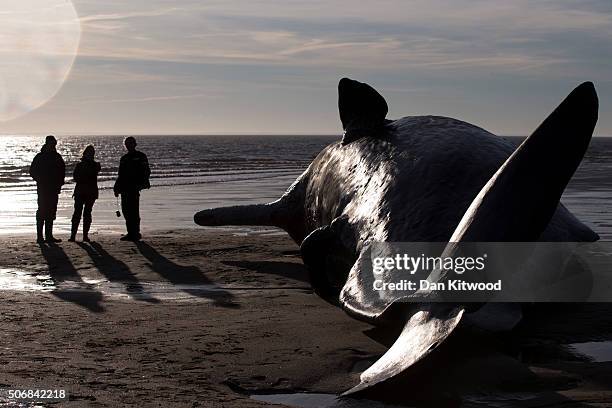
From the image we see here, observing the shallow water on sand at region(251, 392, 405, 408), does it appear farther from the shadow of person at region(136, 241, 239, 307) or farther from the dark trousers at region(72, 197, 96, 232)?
the dark trousers at region(72, 197, 96, 232)

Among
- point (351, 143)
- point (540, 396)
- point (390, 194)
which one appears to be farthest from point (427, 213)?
point (351, 143)

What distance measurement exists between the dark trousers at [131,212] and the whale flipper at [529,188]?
1002 cm

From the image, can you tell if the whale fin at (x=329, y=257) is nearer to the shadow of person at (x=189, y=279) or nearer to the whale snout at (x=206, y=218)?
the shadow of person at (x=189, y=279)

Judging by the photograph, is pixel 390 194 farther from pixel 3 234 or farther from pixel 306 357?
pixel 3 234

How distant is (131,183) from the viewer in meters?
15.4

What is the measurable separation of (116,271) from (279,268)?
2.17m

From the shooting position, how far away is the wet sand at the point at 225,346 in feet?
18.3

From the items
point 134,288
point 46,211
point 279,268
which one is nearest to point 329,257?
point 134,288

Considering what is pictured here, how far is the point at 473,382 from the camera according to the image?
5648 millimetres

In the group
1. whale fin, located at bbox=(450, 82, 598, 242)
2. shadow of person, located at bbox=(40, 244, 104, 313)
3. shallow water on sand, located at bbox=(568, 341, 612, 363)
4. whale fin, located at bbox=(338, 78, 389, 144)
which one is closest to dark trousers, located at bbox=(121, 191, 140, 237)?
shadow of person, located at bbox=(40, 244, 104, 313)

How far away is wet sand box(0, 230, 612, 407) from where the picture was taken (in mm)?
5586

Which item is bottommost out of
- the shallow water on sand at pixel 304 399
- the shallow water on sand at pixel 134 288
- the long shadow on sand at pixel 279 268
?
the long shadow on sand at pixel 279 268

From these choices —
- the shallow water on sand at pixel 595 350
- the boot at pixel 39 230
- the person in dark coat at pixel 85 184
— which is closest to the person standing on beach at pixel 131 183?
the person in dark coat at pixel 85 184

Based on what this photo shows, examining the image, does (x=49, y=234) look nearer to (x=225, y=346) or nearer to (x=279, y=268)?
(x=279, y=268)
